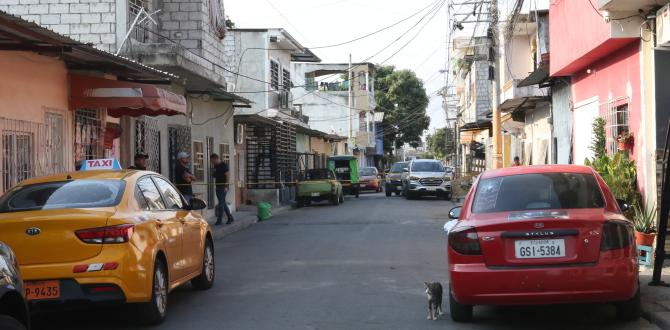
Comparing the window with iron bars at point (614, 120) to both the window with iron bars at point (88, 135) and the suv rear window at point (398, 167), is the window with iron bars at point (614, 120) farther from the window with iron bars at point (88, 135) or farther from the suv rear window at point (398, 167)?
the suv rear window at point (398, 167)

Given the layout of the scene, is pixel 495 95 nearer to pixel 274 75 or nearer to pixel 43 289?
pixel 274 75

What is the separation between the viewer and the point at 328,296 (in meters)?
9.27

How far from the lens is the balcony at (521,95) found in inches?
994

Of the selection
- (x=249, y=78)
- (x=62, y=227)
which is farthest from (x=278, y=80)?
(x=62, y=227)

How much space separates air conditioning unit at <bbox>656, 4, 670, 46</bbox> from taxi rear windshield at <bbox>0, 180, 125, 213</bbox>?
25.5 feet

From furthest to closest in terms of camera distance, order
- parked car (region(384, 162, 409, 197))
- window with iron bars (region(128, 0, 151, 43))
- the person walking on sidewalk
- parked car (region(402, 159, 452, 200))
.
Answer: parked car (region(384, 162, 409, 197)) → parked car (region(402, 159, 452, 200)) → the person walking on sidewalk → window with iron bars (region(128, 0, 151, 43))

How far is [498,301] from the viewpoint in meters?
6.91

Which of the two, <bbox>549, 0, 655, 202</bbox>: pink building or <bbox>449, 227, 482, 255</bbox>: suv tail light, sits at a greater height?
<bbox>549, 0, 655, 202</bbox>: pink building

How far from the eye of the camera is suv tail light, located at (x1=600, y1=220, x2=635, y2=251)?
22.2 ft

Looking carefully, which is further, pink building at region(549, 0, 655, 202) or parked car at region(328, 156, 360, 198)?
parked car at region(328, 156, 360, 198)

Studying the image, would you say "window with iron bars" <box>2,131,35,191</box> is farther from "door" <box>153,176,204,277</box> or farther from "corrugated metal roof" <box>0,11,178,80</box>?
"door" <box>153,176,204,277</box>

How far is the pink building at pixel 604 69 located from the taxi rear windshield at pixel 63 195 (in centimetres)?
771

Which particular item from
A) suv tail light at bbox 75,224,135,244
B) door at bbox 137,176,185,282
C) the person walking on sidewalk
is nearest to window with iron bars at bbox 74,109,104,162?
the person walking on sidewalk

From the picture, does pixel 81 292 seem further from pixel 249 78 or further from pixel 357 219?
pixel 249 78
